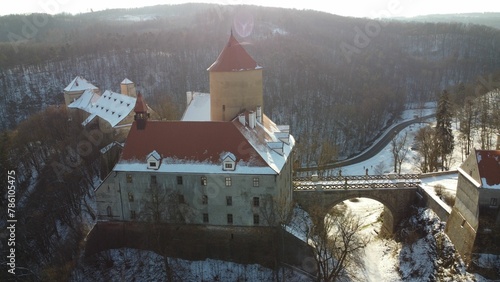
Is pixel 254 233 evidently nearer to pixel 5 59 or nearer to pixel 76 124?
pixel 76 124

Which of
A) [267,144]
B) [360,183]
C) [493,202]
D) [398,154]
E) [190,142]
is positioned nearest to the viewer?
[493,202]

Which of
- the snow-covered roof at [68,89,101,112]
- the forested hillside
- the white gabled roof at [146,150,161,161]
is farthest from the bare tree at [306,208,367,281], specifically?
the snow-covered roof at [68,89,101,112]

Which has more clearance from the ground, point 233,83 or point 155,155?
point 233,83

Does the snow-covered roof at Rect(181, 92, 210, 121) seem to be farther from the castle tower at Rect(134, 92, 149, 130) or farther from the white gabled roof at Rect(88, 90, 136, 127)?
the white gabled roof at Rect(88, 90, 136, 127)

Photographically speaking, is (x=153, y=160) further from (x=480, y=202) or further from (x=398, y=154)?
(x=398, y=154)

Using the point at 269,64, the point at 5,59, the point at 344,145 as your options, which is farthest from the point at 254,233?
the point at 5,59

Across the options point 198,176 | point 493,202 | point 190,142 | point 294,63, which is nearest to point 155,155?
point 190,142

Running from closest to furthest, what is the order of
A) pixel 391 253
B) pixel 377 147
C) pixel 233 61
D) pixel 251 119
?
pixel 251 119, pixel 391 253, pixel 233 61, pixel 377 147
